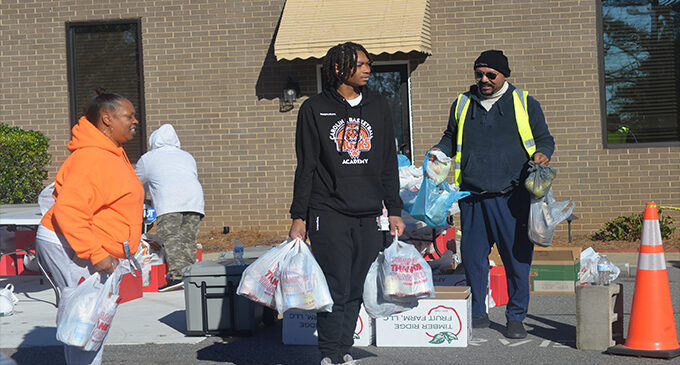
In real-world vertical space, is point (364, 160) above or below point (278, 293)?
above

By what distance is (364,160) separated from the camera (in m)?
5.17

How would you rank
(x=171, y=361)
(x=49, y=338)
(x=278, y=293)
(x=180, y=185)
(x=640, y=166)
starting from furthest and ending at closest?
(x=640, y=166)
(x=180, y=185)
(x=49, y=338)
(x=171, y=361)
(x=278, y=293)

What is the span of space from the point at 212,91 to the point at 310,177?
8.81 m

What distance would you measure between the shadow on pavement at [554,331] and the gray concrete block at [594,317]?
0.65ft

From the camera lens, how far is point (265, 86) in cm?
1352

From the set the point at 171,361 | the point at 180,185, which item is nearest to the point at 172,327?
the point at 171,361

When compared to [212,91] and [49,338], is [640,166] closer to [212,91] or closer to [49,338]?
[212,91]

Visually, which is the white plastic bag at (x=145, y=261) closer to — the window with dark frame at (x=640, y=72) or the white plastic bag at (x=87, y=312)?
the white plastic bag at (x=87, y=312)

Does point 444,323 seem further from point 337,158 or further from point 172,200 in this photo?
point 172,200

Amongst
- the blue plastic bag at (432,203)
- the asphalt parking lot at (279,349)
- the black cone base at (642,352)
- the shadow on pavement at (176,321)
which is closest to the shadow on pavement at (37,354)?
the asphalt parking lot at (279,349)

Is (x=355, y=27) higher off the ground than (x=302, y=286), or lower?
higher

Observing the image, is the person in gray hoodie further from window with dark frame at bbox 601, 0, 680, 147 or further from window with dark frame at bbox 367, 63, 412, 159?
window with dark frame at bbox 601, 0, 680, 147

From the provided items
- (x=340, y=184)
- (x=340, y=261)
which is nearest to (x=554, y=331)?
(x=340, y=261)

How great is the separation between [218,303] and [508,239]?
7.72ft
